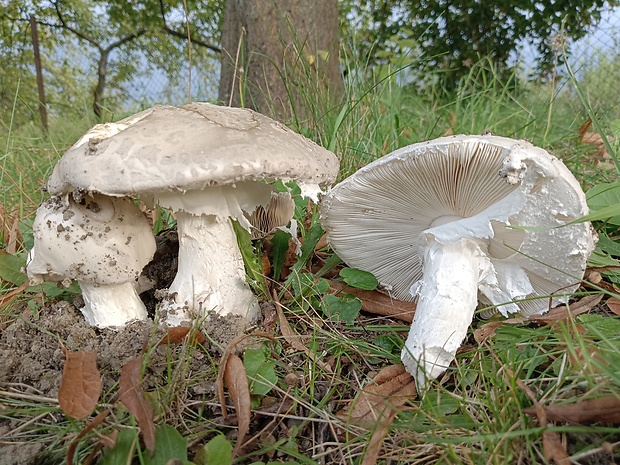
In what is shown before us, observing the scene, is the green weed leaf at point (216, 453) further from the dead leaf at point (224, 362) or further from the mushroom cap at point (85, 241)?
the mushroom cap at point (85, 241)

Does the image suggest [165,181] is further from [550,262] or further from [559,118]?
[559,118]

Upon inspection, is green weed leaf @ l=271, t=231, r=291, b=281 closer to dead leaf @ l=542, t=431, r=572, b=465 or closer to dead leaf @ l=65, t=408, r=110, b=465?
dead leaf @ l=65, t=408, r=110, b=465

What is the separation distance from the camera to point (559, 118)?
522 cm

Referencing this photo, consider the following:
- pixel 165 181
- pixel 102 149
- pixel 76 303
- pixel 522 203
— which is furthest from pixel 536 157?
pixel 76 303

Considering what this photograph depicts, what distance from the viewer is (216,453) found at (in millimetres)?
1257

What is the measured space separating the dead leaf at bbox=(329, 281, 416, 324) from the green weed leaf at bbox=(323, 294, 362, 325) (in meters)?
0.08

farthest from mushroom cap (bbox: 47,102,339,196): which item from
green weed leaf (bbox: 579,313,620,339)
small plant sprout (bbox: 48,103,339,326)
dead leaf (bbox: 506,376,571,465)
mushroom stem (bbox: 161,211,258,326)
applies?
green weed leaf (bbox: 579,313,620,339)

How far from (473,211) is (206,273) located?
1262 mm

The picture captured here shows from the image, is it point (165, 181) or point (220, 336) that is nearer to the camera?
point (165, 181)

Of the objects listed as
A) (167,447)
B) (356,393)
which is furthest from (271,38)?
(167,447)

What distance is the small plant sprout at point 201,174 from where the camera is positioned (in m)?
1.48

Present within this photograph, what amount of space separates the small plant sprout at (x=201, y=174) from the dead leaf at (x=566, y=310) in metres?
1.10

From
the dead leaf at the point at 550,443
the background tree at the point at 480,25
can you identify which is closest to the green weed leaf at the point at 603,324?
the dead leaf at the point at 550,443

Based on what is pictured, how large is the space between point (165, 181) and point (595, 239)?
1672 mm
